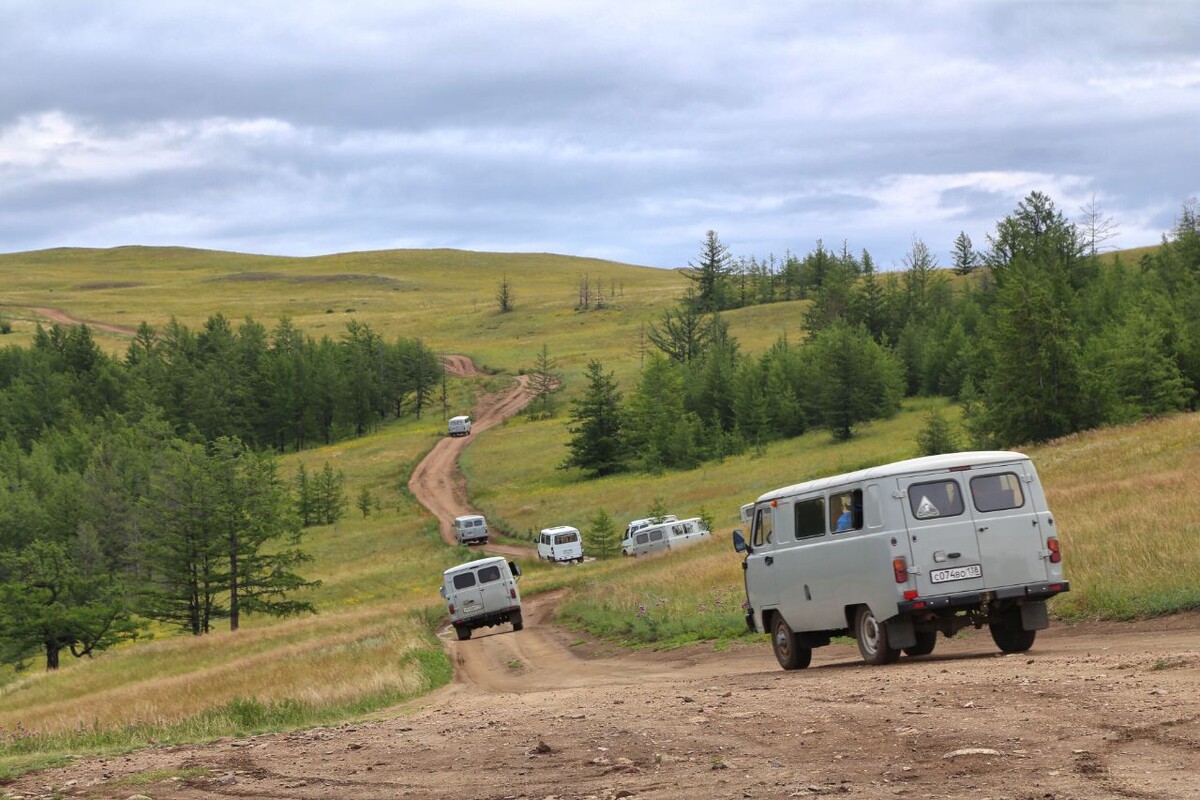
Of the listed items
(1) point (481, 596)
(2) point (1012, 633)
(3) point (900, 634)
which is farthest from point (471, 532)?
(3) point (900, 634)

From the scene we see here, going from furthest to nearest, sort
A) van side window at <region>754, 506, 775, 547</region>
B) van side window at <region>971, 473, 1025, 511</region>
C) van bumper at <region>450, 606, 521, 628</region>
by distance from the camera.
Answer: van bumper at <region>450, 606, 521, 628</region>
van side window at <region>754, 506, 775, 547</region>
van side window at <region>971, 473, 1025, 511</region>

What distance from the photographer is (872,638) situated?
15.0 m

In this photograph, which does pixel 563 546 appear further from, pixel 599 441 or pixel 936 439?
pixel 599 441

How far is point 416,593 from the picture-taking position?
54.5 meters

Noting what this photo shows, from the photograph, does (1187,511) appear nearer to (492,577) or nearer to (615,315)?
(492,577)

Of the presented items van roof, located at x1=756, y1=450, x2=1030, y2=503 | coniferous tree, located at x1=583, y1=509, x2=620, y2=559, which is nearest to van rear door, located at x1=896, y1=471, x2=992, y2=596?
van roof, located at x1=756, y1=450, x2=1030, y2=503

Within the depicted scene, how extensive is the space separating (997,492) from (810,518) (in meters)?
2.52

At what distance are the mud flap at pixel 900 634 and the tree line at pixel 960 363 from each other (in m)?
47.8

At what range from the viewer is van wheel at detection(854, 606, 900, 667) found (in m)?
14.6

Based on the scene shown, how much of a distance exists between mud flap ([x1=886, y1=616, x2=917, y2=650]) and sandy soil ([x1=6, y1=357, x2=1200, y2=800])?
0.29 meters

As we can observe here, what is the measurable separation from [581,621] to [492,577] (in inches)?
153

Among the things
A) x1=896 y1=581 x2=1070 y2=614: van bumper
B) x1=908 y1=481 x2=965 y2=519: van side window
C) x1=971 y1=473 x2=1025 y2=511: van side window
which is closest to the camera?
x1=896 y1=581 x2=1070 y2=614: van bumper

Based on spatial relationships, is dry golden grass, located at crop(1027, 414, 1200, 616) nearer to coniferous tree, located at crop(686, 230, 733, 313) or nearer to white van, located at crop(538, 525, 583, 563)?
white van, located at crop(538, 525, 583, 563)

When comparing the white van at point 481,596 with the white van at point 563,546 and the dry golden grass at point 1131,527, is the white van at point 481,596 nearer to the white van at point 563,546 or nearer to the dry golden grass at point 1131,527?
the dry golden grass at point 1131,527
